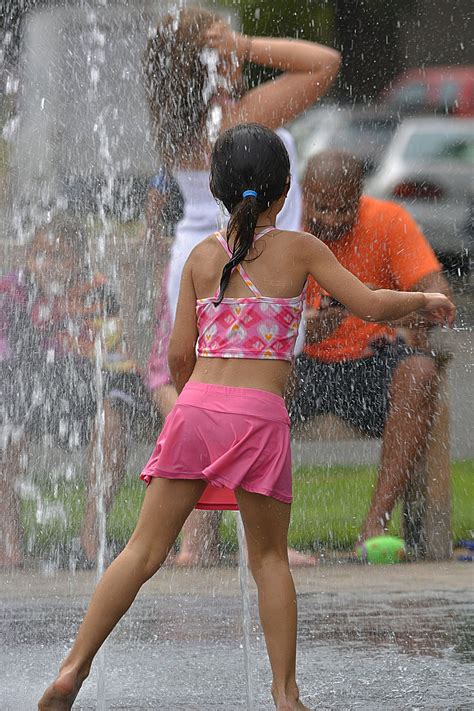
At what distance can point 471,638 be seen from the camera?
10.9ft

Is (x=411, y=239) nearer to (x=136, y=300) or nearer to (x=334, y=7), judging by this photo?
(x=136, y=300)

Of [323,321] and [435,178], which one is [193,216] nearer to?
[323,321]

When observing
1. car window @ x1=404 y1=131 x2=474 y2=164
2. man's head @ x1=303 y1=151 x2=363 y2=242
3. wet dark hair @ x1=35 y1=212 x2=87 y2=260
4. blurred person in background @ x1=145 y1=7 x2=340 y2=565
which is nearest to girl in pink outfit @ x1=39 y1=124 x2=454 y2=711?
blurred person in background @ x1=145 y1=7 x2=340 y2=565

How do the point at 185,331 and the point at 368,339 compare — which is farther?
the point at 368,339

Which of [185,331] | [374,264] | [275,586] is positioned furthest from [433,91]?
[275,586]

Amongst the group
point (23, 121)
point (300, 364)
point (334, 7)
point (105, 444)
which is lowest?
point (105, 444)

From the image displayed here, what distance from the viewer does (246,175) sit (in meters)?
2.59

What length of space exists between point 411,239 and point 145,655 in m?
1.98

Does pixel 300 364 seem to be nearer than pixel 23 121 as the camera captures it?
Yes

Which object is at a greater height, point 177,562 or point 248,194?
point 248,194

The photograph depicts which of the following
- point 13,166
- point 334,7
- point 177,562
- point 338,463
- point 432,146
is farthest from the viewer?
point 432,146

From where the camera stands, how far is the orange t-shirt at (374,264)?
4.60m

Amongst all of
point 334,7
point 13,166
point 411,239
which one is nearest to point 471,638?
point 411,239

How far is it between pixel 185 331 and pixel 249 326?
16 centimetres
